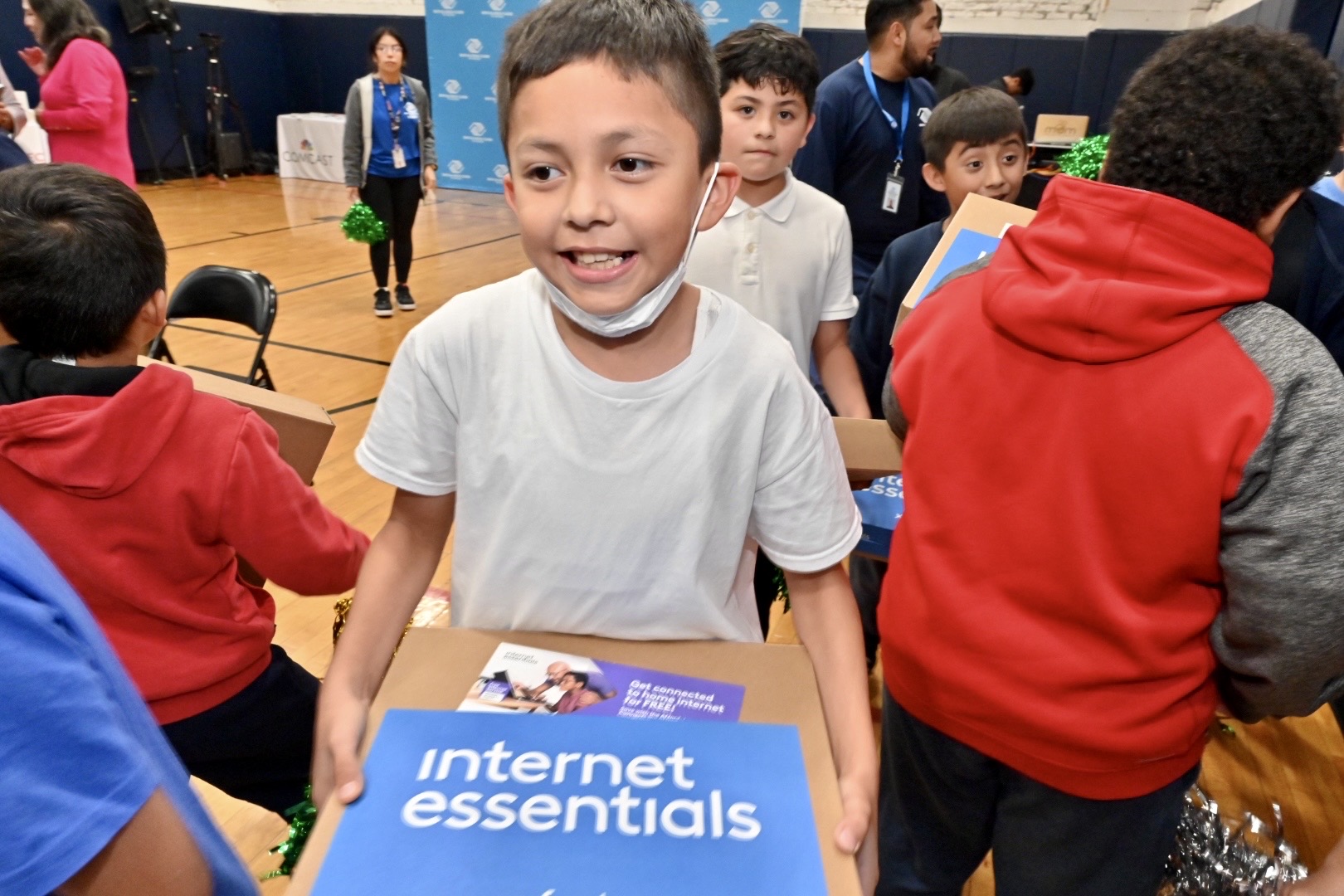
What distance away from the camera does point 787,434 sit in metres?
0.92

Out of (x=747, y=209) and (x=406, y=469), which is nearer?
(x=406, y=469)

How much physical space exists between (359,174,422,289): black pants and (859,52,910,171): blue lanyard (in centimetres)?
324

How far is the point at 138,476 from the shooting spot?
1.13 metres

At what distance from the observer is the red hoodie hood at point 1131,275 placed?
85 cm

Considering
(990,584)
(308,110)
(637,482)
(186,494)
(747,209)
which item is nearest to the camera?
(637,482)

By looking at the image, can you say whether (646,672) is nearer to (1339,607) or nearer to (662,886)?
(662,886)

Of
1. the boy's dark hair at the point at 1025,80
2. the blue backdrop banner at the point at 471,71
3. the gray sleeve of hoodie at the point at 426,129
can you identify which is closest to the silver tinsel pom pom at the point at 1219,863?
the gray sleeve of hoodie at the point at 426,129

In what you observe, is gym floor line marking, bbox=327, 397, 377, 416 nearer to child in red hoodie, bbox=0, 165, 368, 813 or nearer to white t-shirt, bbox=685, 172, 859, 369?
white t-shirt, bbox=685, 172, 859, 369

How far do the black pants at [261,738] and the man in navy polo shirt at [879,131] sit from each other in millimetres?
2046

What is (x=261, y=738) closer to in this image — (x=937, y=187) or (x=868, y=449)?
(x=868, y=449)

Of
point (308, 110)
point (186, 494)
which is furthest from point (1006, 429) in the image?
point (308, 110)

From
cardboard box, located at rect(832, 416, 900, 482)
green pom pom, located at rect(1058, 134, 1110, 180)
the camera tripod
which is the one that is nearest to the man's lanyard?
green pom pom, located at rect(1058, 134, 1110, 180)

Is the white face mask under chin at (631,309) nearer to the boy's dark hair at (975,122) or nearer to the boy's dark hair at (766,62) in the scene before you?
the boy's dark hair at (766,62)

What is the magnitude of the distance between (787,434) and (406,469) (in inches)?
16.2
